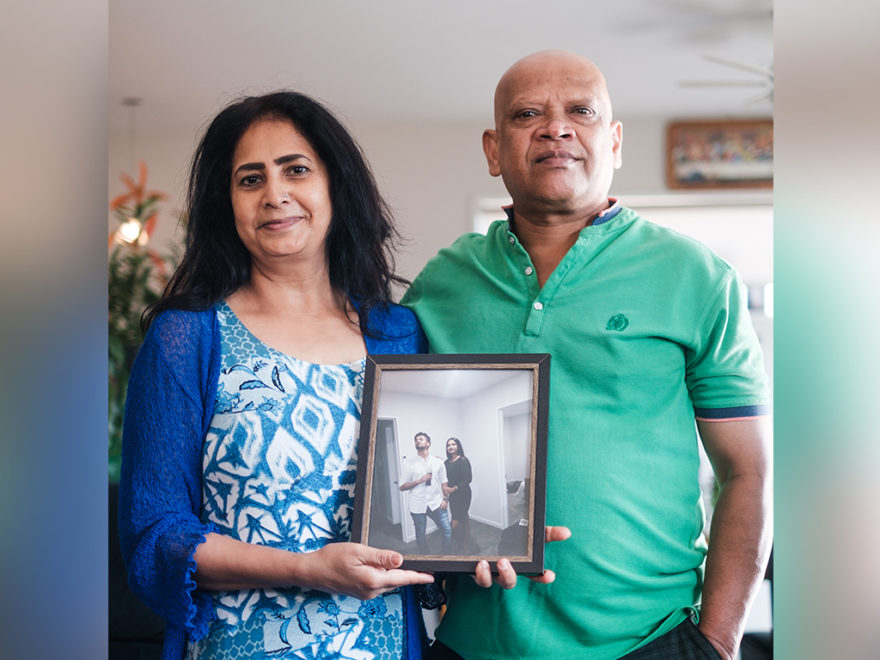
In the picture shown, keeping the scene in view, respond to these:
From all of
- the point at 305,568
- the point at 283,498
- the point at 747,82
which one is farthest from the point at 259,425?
the point at 747,82

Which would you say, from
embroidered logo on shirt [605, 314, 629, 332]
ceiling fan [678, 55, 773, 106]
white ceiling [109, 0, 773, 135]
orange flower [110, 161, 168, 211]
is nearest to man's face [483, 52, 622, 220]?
embroidered logo on shirt [605, 314, 629, 332]

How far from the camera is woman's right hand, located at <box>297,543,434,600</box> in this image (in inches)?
41.7

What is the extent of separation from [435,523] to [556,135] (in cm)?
61

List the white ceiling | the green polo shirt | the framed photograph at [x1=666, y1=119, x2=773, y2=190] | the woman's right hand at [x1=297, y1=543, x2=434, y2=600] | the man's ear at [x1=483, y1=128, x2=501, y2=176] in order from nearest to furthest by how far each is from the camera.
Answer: the woman's right hand at [x1=297, y1=543, x2=434, y2=600], the green polo shirt, the man's ear at [x1=483, y1=128, x2=501, y2=176], the white ceiling, the framed photograph at [x1=666, y1=119, x2=773, y2=190]

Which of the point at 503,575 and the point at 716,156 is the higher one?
the point at 716,156

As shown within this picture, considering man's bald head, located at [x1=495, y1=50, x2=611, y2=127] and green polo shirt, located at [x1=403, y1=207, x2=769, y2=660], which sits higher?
man's bald head, located at [x1=495, y1=50, x2=611, y2=127]

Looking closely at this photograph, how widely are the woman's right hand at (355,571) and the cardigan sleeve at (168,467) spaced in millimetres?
159

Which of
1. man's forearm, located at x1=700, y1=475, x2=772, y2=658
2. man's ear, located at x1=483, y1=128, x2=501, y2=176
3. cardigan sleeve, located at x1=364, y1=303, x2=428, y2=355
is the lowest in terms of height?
man's forearm, located at x1=700, y1=475, x2=772, y2=658

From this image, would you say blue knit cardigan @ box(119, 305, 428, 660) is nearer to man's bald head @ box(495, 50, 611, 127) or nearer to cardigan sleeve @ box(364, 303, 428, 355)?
cardigan sleeve @ box(364, 303, 428, 355)

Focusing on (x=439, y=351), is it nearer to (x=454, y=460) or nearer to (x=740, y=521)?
(x=454, y=460)

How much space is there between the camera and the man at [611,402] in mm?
1218

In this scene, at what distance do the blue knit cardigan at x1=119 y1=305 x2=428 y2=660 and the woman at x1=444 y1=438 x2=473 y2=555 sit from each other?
0.19 meters

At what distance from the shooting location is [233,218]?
135cm
